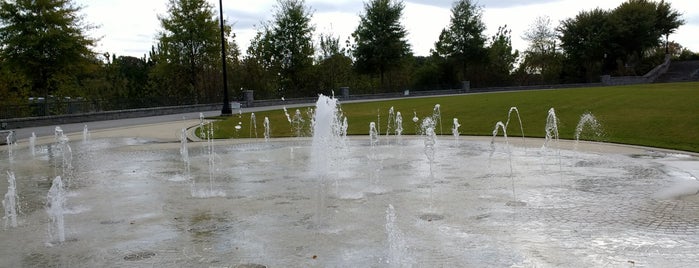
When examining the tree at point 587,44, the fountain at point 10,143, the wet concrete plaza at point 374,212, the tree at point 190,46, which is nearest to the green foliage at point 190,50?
the tree at point 190,46

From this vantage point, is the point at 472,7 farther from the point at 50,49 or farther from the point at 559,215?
the point at 559,215

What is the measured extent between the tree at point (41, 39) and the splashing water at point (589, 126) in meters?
29.8

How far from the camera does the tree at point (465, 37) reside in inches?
2361

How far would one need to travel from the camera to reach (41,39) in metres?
32.2

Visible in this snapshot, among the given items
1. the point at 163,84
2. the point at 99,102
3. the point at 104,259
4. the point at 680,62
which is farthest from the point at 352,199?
the point at 680,62

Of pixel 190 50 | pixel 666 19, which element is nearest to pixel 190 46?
pixel 190 50

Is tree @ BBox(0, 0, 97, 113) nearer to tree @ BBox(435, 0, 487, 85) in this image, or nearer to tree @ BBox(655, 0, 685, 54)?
tree @ BBox(435, 0, 487, 85)

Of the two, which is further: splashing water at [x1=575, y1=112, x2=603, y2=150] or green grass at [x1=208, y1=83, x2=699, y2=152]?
splashing water at [x1=575, y1=112, x2=603, y2=150]

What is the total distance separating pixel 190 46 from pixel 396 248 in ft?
148

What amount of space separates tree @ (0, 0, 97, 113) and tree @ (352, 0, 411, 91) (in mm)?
28569

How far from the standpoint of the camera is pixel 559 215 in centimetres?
714

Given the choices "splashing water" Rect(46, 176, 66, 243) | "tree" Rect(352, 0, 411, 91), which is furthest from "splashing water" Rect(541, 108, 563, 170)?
"tree" Rect(352, 0, 411, 91)

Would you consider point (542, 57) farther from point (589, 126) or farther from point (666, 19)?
point (589, 126)

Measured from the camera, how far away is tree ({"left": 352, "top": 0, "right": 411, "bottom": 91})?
55.6 m
